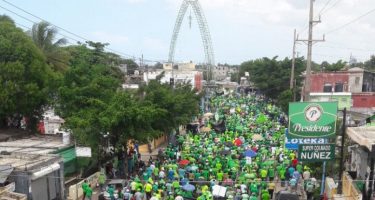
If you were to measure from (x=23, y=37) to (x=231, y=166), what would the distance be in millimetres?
12098

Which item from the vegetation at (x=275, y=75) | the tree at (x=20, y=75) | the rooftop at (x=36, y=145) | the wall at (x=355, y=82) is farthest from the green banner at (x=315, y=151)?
the vegetation at (x=275, y=75)

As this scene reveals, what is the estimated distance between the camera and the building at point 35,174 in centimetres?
1403

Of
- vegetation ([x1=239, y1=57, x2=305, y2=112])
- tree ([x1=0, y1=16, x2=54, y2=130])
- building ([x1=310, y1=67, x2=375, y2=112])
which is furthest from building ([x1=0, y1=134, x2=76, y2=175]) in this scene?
vegetation ([x1=239, y1=57, x2=305, y2=112])

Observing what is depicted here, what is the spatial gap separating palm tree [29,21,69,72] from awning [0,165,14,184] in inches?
546

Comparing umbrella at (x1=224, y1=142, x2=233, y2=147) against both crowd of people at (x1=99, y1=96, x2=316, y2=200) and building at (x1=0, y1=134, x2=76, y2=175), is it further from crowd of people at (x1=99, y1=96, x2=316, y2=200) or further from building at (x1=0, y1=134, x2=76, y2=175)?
building at (x1=0, y1=134, x2=76, y2=175)

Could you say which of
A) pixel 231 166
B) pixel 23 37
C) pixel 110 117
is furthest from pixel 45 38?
pixel 231 166

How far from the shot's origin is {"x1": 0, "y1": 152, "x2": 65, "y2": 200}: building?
1403 centimetres

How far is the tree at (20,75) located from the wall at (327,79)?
25.2 m

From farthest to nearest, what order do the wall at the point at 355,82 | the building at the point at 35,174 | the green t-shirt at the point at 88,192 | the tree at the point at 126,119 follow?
the wall at the point at 355,82 → the tree at the point at 126,119 → the green t-shirt at the point at 88,192 → the building at the point at 35,174

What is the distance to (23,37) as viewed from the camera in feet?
70.8

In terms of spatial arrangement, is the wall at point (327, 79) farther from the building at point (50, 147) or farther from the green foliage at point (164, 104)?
the building at point (50, 147)

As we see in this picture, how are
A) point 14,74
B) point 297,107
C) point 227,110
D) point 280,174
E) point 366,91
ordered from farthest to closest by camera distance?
point 227,110 < point 366,91 < point 14,74 < point 280,174 < point 297,107

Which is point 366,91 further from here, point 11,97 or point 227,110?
point 11,97

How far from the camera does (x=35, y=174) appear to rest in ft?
46.8
